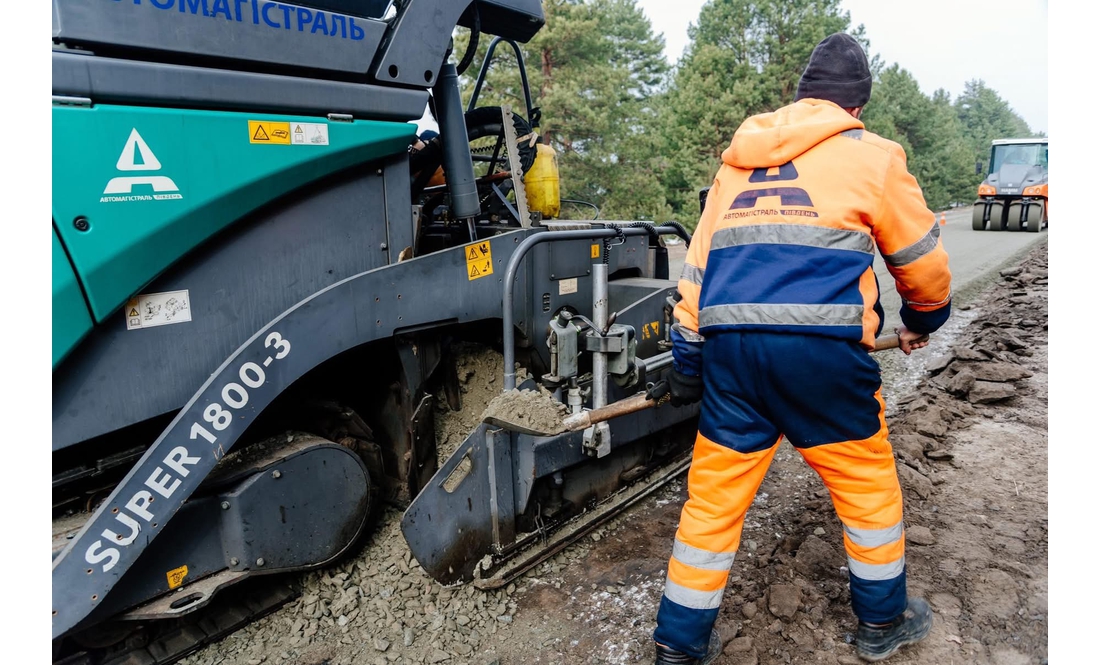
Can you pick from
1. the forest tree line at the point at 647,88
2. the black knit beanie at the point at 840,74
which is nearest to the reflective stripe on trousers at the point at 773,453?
the black knit beanie at the point at 840,74

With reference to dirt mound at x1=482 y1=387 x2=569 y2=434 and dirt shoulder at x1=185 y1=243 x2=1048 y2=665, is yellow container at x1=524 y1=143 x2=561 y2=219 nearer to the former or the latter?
dirt mound at x1=482 y1=387 x2=569 y2=434

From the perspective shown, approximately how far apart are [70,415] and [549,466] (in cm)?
165

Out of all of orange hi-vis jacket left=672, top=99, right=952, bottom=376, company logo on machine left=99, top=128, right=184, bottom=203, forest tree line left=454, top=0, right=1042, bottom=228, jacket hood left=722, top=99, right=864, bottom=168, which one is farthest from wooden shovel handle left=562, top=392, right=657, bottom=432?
forest tree line left=454, top=0, right=1042, bottom=228

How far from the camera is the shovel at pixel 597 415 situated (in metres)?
2.48

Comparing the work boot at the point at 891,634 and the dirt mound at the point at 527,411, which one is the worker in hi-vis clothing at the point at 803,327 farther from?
the dirt mound at the point at 527,411

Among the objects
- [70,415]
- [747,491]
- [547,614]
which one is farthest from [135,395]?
[747,491]

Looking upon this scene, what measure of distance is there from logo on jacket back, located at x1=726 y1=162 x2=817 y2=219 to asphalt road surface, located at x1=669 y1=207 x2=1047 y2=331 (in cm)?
461

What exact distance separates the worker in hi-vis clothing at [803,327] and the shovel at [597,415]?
0.32 metres

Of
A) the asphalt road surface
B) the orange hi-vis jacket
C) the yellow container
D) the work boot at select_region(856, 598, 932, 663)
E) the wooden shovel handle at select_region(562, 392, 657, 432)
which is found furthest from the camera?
the asphalt road surface

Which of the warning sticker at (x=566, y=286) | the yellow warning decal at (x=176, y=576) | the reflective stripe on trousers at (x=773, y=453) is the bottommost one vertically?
the yellow warning decal at (x=176, y=576)

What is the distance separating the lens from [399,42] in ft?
7.98

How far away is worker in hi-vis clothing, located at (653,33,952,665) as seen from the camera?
199 cm

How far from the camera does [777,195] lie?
204 centimetres

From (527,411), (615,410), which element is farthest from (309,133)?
(615,410)
